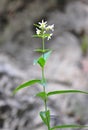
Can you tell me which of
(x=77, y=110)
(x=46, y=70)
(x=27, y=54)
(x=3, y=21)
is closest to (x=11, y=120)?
(x=77, y=110)

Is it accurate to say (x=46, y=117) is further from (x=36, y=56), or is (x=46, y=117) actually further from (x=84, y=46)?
(x=36, y=56)

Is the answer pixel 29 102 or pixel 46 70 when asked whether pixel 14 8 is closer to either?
pixel 46 70

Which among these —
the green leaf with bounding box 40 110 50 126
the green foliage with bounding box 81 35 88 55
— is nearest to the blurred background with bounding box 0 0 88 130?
the green foliage with bounding box 81 35 88 55

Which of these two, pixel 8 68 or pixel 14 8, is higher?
pixel 14 8

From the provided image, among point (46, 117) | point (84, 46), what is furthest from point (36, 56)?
point (46, 117)

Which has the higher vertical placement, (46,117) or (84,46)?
(84,46)

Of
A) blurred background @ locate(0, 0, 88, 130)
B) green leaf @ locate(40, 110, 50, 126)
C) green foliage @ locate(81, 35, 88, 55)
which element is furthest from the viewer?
green foliage @ locate(81, 35, 88, 55)

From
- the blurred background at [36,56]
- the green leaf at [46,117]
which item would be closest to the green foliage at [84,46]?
the blurred background at [36,56]

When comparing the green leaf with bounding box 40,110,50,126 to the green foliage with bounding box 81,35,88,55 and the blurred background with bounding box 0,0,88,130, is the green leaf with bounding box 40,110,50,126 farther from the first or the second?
the green foliage with bounding box 81,35,88,55
